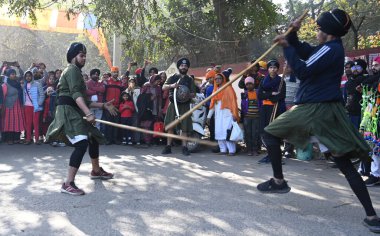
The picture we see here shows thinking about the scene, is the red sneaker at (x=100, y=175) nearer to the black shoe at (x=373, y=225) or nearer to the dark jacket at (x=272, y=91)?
the dark jacket at (x=272, y=91)

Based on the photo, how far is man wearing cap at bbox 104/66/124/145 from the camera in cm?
1002

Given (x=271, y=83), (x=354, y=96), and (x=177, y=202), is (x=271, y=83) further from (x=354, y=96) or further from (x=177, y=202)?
(x=177, y=202)

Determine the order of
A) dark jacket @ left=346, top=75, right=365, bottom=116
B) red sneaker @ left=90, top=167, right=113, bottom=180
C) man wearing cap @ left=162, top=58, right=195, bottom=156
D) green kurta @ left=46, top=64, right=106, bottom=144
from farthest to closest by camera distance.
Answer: man wearing cap @ left=162, top=58, right=195, bottom=156, dark jacket @ left=346, top=75, right=365, bottom=116, red sneaker @ left=90, top=167, right=113, bottom=180, green kurta @ left=46, top=64, right=106, bottom=144

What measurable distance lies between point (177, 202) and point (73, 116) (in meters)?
1.63

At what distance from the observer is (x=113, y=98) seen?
10.1 m

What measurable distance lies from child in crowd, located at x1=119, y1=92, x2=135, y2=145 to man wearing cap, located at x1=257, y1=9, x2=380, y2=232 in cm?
636

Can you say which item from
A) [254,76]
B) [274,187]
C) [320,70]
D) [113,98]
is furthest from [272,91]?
[113,98]

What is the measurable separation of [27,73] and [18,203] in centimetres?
609

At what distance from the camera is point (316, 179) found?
5.95m

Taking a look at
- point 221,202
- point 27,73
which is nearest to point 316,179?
point 221,202

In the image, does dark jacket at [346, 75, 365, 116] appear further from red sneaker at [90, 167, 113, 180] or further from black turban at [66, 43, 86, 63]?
black turban at [66, 43, 86, 63]

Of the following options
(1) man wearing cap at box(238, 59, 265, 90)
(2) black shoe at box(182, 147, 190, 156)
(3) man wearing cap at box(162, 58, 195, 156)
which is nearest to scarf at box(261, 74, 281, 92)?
(1) man wearing cap at box(238, 59, 265, 90)

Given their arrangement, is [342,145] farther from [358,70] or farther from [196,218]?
[358,70]

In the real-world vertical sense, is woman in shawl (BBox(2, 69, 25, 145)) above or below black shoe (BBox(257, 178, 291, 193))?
above
